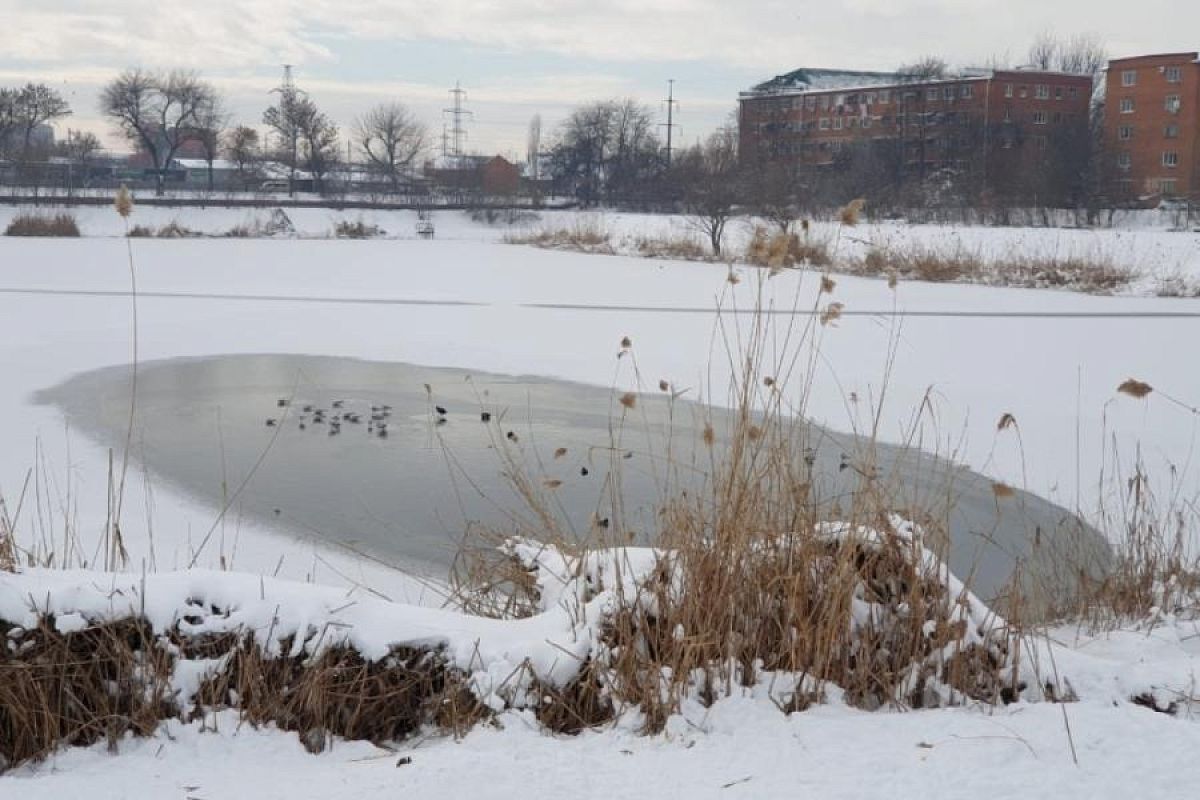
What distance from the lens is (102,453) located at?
7.38 meters

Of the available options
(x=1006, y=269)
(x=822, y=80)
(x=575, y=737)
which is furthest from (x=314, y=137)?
(x=575, y=737)

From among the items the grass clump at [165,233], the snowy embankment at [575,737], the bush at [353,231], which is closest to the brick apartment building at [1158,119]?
the bush at [353,231]

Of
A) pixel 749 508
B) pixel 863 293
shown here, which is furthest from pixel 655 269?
pixel 749 508

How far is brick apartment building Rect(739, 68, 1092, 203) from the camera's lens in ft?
178

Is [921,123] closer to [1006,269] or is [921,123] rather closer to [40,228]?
[1006,269]

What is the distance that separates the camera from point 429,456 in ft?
24.3

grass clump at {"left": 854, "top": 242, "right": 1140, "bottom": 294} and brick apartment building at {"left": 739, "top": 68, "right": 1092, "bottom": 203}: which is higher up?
brick apartment building at {"left": 739, "top": 68, "right": 1092, "bottom": 203}

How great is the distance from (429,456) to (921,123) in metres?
56.5

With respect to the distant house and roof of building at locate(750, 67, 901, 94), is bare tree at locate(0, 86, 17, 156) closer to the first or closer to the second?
the distant house

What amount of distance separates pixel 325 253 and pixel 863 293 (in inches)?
442

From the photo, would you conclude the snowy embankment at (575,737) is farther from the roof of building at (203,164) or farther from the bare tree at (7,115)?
the roof of building at (203,164)

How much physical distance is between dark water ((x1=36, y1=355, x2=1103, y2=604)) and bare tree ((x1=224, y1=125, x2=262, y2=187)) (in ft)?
171

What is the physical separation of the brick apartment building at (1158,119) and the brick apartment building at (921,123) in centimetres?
269

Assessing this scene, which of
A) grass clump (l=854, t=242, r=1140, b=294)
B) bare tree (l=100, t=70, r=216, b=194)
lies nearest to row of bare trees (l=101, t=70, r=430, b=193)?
bare tree (l=100, t=70, r=216, b=194)
